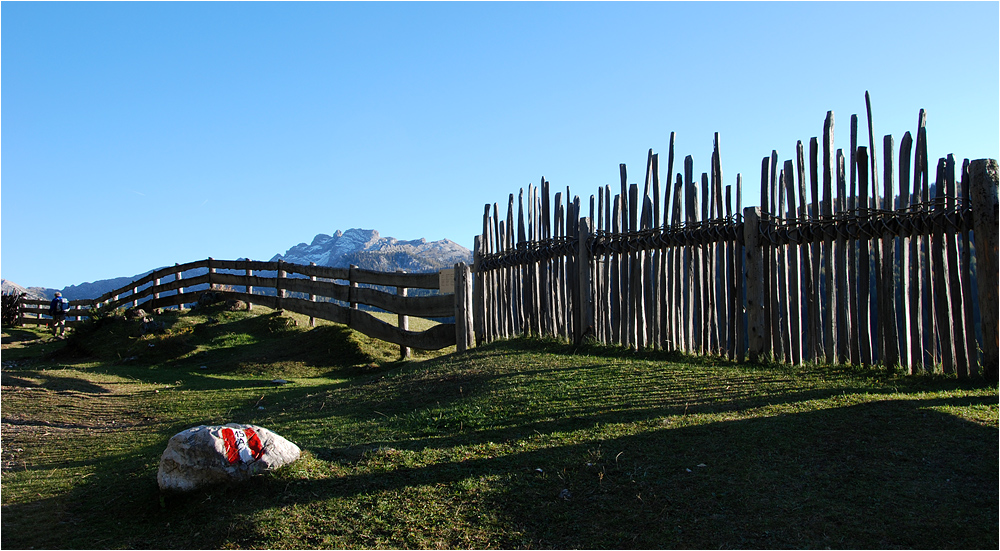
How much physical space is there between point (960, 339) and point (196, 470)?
6.44 metres

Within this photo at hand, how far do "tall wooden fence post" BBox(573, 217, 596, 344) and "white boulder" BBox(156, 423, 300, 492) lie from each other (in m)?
5.68

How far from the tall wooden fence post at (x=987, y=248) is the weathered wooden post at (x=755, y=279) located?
2099 mm

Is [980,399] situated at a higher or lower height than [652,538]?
higher

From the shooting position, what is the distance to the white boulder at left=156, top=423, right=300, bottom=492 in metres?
4.41

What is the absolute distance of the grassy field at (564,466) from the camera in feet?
12.5

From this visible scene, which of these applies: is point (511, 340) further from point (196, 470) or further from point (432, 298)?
point (196, 470)

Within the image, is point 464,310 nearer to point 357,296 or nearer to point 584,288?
point 584,288

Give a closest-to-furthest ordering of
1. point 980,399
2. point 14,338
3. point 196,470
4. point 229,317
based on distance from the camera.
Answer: point 196,470
point 980,399
point 229,317
point 14,338

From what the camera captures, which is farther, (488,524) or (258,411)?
(258,411)

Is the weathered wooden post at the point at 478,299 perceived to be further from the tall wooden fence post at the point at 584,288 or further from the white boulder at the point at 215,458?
the white boulder at the point at 215,458

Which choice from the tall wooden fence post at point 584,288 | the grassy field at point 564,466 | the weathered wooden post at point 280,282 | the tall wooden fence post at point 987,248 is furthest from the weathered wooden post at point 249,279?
the tall wooden fence post at point 987,248

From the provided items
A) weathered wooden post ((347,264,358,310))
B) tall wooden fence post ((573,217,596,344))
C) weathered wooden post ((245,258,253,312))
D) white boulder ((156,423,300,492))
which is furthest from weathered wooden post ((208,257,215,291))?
white boulder ((156,423,300,492))

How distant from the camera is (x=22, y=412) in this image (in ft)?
26.3

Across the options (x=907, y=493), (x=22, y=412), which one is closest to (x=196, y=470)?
(x=907, y=493)
